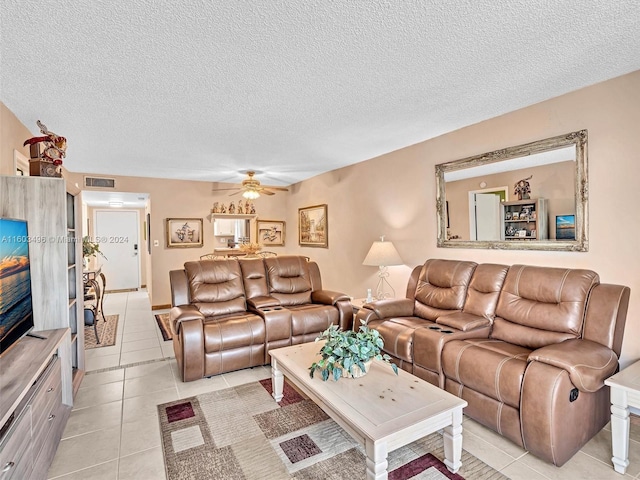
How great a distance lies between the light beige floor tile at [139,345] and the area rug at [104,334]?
24 cm

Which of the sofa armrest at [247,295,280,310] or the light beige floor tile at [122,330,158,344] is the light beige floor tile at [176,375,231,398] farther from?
the light beige floor tile at [122,330,158,344]

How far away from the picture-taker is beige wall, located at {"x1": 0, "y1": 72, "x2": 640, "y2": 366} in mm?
2443

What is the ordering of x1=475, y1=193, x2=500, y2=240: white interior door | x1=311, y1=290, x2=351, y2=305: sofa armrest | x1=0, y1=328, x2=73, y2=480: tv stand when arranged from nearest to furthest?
1. x1=0, y1=328, x2=73, y2=480: tv stand
2. x1=475, y1=193, x2=500, y2=240: white interior door
3. x1=311, y1=290, x2=351, y2=305: sofa armrest

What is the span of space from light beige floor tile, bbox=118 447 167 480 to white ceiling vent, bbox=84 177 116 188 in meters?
4.96

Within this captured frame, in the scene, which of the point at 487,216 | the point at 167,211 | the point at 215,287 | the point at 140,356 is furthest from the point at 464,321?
the point at 167,211

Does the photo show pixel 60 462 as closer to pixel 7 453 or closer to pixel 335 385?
pixel 7 453

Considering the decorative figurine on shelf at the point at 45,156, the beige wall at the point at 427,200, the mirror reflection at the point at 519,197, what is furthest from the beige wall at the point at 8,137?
the mirror reflection at the point at 519,197

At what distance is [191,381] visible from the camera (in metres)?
3.08

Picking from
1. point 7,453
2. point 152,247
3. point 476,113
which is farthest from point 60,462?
point 152,247

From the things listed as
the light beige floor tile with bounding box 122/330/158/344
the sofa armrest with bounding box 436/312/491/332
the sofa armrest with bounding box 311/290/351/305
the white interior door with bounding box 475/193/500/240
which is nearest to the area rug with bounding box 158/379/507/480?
the sofa armrest with bounding box 436/312/491/332

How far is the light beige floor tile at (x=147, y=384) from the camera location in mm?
2898

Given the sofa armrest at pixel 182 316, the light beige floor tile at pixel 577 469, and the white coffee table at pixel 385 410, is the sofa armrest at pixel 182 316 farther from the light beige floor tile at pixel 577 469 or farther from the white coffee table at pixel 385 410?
the light beige floor tile at pixel 577 469

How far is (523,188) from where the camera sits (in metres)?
3.01

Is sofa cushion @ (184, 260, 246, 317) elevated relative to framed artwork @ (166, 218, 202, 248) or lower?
lower
